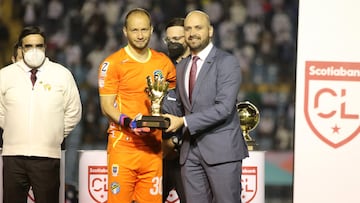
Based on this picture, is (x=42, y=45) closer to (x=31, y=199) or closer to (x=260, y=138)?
(x=31, y=199)

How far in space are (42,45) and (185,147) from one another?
124cm

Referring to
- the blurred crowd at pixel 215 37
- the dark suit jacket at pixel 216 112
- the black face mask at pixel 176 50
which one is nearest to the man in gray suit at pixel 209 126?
the dark suit jacket at pixel 216 112

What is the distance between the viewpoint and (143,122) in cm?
472

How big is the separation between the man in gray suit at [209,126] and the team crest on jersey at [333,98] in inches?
20.2

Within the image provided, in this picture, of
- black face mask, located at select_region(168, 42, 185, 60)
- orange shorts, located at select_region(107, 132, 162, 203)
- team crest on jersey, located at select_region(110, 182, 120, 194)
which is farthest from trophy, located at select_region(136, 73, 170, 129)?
black face mask, located at select_region(168, 42, 185, 60)

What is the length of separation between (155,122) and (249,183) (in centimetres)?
136

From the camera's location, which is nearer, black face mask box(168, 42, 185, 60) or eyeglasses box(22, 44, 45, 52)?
eyeglasses box(22, 44, 45, 52)

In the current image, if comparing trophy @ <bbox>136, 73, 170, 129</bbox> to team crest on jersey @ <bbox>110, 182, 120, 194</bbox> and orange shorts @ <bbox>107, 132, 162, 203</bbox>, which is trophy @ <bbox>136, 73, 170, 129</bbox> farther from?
team crest on jersey @ <bbox>110, 182, 120, 194</bbox>

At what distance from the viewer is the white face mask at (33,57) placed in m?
5.26

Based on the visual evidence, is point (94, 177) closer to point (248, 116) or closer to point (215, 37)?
point (248, 116)

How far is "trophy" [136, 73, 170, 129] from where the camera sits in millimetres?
4684

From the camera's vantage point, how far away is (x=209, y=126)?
4.72 meters

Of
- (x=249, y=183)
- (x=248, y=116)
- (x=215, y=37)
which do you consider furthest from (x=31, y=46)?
(x=215, y=37)

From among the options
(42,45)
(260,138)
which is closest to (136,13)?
(42,45)
